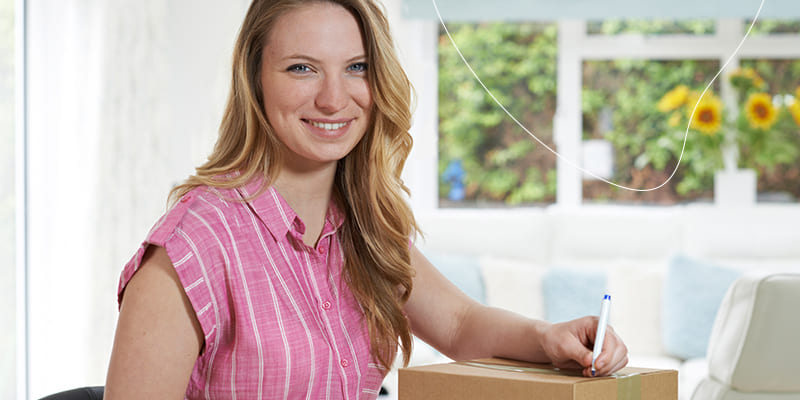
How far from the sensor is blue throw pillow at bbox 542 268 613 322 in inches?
139

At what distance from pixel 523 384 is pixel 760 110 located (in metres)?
3.77

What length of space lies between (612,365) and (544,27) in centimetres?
385

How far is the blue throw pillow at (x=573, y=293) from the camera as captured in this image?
11.6ft

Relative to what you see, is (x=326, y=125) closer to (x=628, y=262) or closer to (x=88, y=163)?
(x=88, y=163)

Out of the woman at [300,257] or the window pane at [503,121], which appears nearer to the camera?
the woman at [300,257]

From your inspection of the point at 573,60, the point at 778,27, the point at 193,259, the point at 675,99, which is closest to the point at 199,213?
the point at 193,259

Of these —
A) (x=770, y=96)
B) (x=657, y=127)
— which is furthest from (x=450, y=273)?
(x=770, y=96)

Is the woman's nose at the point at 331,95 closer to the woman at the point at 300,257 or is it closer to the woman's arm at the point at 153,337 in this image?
the woman at the point at 300,257

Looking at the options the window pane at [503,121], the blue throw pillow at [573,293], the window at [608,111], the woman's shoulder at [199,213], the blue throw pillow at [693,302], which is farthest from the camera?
the window pane at [503,121]

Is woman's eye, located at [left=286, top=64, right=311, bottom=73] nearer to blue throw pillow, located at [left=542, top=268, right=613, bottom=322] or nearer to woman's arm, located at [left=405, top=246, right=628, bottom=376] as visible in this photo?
woman's arm, located at [left=405, top=246, right=628, bottom=376]

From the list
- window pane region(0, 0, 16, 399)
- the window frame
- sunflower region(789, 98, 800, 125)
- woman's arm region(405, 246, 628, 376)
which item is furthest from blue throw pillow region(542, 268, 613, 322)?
woman's arm region(405, 246, 628, 376)

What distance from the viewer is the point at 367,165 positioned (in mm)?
1285

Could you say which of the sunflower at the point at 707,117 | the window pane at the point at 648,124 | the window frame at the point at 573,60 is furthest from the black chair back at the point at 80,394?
the window pane at the point at 648,124

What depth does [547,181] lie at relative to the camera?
464cm
